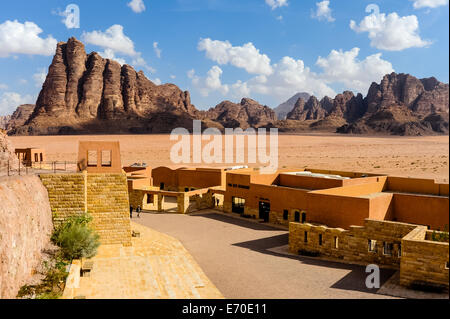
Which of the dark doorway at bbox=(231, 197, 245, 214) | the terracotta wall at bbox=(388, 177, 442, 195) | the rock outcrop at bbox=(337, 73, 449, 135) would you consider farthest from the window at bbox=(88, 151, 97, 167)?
the rock outcrop at bbox=(337, 73, 449, 135)

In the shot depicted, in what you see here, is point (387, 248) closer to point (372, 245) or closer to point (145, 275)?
point (372, 245)

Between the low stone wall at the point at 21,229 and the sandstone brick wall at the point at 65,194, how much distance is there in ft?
1.58

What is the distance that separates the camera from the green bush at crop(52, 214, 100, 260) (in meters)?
17.1

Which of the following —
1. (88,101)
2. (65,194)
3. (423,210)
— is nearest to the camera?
(65,194)

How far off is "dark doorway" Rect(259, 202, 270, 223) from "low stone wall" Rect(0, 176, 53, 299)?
15635 millimetres

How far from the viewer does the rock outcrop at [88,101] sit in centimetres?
13788

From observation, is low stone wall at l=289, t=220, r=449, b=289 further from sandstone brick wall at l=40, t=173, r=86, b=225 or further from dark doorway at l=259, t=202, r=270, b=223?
sandstone brick wall at l=40, t=173, r=86, b=225

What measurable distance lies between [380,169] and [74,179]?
4805 centimetres

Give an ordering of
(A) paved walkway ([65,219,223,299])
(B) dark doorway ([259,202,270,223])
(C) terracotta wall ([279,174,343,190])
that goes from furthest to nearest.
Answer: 1. (B) dark doorway ([259,202,270,223])
2. (C) terracotta wall ([279,174,343,190])
3. (A) paved walkway ([65,219,223,299])

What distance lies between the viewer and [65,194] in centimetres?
1912

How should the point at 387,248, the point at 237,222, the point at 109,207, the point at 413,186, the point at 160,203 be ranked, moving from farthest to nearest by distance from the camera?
the point at 160,203
the point at 237,222
the point at 413,186
the point at 109,207
the point at 387,248

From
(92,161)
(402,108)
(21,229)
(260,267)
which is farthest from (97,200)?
(402,108)

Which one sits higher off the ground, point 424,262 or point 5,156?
point 5,156

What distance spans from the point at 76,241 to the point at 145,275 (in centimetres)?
394
